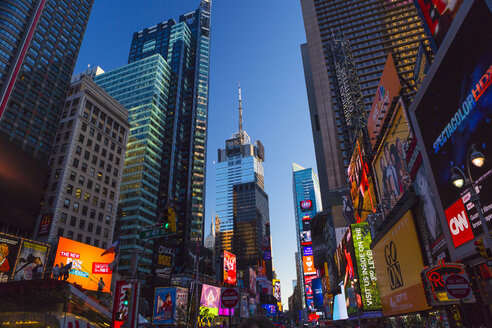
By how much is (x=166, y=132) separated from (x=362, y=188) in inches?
4351

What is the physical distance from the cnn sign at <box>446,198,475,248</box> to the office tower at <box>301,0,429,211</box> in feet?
228

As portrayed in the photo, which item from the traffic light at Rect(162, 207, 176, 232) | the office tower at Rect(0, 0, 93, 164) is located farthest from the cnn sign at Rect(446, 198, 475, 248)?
the office tower at Rect(0, 0, 93, 164)

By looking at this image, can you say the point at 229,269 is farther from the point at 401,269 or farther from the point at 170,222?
the point at 170,222

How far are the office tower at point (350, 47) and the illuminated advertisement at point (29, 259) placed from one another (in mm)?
63993

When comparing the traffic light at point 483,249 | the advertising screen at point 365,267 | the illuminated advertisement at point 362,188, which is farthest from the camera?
the illuminated advertisement at point 362,188

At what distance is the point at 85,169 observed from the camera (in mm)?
75625

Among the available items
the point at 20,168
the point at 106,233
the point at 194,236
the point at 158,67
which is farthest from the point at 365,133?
the point at 158,67

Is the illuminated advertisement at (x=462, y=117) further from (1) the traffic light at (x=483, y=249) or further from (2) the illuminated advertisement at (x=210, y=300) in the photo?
(2) the illuminated advertisement at (x=210, y=300)

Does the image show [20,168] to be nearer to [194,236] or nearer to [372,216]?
[372,216]

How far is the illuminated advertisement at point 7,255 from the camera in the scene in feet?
131

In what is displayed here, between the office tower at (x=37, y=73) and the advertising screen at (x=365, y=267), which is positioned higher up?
the office tower at (x=37, y=73)

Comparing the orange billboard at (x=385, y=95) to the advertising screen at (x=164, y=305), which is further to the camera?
the advertising screen at (x=164, y=305)

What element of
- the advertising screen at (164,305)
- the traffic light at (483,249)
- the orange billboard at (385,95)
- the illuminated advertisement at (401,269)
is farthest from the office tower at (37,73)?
the traffic light at (483,249)

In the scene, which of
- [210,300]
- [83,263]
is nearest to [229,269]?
[210,300]
